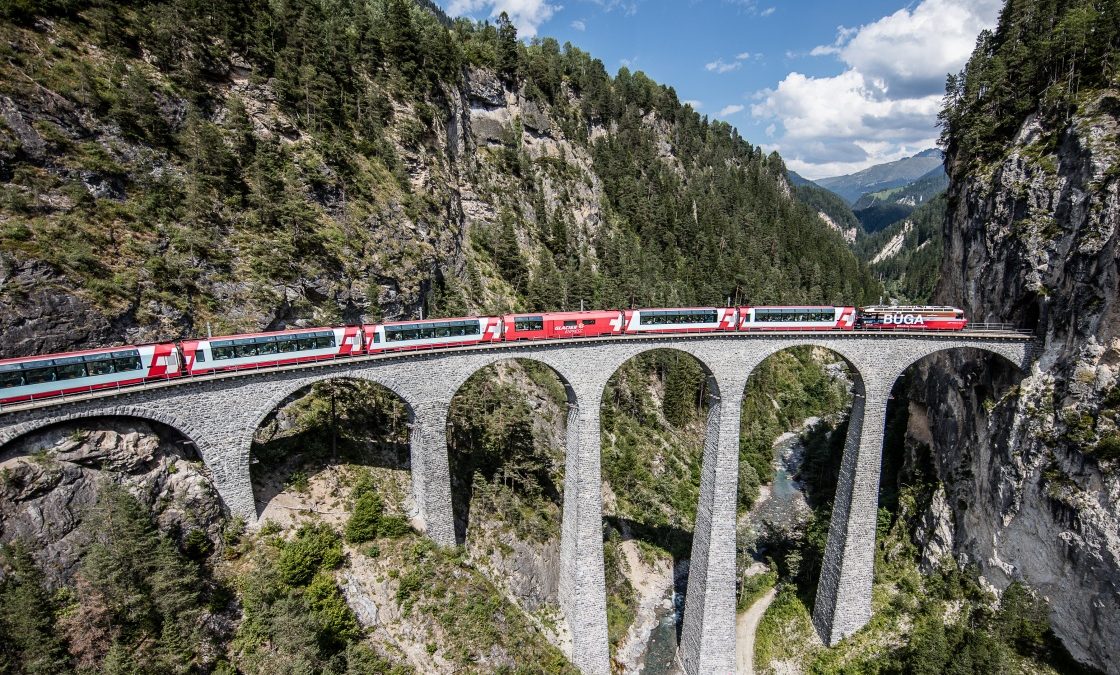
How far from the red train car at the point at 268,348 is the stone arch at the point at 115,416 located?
244cm

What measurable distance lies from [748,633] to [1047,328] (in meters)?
30.0

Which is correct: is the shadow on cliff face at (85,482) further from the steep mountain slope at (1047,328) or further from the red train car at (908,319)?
the steep mountain slope at (1047,328)

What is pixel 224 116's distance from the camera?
125ft

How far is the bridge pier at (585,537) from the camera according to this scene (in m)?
29.7

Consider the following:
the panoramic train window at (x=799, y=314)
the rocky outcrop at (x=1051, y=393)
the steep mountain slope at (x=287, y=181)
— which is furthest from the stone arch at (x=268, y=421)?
the rocky outcrop at (x=1051, y=393)


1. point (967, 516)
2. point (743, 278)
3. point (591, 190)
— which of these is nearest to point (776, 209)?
point (743, 278)

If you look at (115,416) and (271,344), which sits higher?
(271,344)

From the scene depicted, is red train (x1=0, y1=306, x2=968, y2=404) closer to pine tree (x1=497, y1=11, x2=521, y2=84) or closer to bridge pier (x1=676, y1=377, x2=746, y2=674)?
bridge pier (x1=676, y1=377, x2=746, y2=674)

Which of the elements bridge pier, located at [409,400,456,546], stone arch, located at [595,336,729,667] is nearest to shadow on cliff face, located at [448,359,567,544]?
bridge pier, located at [409,400,456,546]

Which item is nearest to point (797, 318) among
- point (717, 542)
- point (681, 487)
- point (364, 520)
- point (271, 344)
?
point (717, 542)

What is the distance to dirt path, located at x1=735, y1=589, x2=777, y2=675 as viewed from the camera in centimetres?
3484

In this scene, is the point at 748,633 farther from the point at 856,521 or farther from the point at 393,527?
the point at 393,527

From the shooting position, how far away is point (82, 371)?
21375mm

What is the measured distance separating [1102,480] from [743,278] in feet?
187
